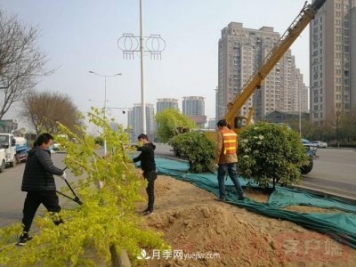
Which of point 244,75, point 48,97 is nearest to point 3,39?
point 48,97

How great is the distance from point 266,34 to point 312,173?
48.9 m

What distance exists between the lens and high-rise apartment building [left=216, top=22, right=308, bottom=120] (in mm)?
56625

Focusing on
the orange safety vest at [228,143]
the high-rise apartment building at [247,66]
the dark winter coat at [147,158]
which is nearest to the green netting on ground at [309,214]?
the orange safety vest at [228,143]

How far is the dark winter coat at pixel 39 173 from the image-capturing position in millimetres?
5852

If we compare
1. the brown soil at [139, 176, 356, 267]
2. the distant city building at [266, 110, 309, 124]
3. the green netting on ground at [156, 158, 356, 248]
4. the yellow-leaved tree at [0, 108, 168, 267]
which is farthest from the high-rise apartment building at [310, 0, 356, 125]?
the yellow-leaved tree at [0, 108, 168, 267]

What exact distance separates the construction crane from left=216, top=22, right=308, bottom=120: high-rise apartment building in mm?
32335

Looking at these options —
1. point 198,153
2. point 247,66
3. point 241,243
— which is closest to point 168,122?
point 198,153

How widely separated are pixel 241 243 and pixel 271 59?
44.9 ft

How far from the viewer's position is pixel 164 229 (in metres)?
5.62

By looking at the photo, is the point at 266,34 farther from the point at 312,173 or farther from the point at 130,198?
the point at 130,198

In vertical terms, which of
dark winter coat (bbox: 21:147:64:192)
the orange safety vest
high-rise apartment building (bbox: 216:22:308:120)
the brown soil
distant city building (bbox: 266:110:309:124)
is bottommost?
the brown soil

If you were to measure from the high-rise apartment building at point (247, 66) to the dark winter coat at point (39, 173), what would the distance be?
1797 inches

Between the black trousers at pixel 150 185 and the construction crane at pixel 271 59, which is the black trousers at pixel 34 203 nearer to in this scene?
the black trousers at pixel 150 185

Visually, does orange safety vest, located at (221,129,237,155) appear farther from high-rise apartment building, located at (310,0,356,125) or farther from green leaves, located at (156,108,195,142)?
high-rise apartment building, located at (310,0,356,125)
